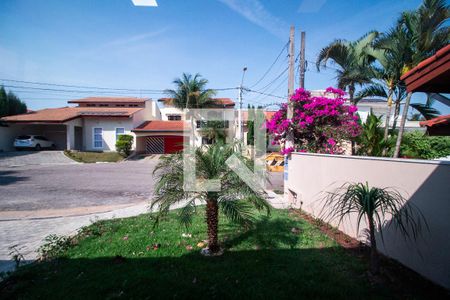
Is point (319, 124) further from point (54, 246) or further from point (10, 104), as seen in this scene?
point (10, 104)

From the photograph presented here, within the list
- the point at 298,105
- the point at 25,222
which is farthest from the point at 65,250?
the point at 298,105

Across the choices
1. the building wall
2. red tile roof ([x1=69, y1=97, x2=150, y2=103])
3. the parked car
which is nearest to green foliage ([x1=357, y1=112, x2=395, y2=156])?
the building wall

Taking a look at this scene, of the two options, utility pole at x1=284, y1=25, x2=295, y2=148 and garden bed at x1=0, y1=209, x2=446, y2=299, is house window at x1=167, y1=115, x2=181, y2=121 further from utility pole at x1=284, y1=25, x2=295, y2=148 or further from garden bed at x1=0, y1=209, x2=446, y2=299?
garden bed at x1=0, y1=209, x2=446, y2=299

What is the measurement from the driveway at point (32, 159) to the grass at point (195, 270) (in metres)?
19.4

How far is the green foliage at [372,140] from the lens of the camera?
27.9ft

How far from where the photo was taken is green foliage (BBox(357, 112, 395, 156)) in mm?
8500

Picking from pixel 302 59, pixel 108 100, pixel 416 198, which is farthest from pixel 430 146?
pixel 108 100

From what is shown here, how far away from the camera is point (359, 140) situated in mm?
9000

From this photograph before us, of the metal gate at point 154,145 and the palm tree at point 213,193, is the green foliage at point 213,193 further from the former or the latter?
the metal gate at point 154,145

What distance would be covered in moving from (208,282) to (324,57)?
1186 centimetres

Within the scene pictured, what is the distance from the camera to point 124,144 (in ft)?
77.5

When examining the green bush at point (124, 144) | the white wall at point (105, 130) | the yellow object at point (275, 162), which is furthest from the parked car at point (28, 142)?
the yellow object at point (275, 162)

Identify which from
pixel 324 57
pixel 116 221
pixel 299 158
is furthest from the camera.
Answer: pixel 324 57

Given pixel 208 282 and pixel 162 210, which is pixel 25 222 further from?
pixel 208 282
